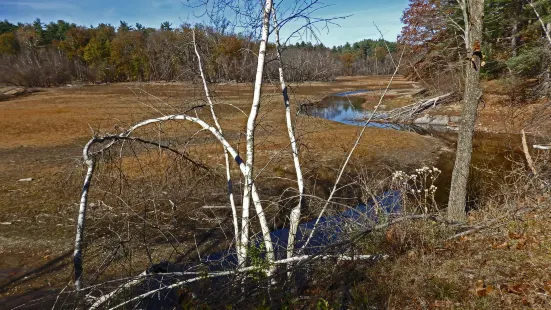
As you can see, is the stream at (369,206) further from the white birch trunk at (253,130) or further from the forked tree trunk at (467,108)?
the forked tree trunk at (467,108)

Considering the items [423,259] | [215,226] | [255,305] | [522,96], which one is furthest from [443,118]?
[255,305]

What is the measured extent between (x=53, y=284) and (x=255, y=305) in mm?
5328

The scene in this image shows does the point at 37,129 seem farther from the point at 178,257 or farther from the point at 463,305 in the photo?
the point at 463,305

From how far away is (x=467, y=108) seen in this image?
7.11 metres

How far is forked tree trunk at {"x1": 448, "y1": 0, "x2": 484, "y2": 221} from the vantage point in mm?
6621

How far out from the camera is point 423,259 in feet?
Answer: 15.9

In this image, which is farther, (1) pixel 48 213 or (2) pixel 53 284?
(1) pixel 48 213

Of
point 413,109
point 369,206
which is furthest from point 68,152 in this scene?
point 413,109

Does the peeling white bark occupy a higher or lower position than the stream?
higher

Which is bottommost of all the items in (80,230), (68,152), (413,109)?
(68,152)

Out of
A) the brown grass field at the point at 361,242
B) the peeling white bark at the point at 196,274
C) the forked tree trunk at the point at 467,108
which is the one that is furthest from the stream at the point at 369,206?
the forked tree trunk at the point at 467,108

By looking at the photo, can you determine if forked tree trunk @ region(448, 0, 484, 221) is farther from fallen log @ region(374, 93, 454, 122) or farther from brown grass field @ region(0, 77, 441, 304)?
fallen log @ region(374, 93, 454, 122)

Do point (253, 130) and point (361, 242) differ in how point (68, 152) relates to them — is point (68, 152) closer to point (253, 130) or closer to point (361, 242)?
point (253, 130)

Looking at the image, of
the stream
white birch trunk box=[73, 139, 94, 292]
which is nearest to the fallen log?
the stream
